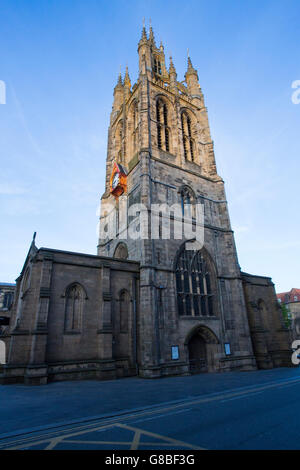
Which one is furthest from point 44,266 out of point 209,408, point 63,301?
point 209,408

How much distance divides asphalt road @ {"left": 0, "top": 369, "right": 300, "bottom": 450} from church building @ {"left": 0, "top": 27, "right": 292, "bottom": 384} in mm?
5727

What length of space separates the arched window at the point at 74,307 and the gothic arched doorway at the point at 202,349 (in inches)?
343

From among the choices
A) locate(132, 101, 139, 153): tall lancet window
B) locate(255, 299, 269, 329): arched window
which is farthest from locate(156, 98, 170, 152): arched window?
locate(255, 299, 269, 329): arched window

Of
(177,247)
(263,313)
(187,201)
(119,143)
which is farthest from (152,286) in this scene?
(119,143)

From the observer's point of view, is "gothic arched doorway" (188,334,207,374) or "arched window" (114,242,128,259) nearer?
"gothic arched doorway" (188,334,207,374)

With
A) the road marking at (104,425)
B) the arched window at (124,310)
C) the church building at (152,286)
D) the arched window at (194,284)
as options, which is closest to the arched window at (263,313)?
the church building at (152,286)

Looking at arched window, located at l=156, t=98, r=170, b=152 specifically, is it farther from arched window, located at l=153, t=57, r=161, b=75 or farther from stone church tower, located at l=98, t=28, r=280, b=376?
arched window, located at l=153, t=57, r=161, b=75

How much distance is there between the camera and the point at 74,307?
1711 cm

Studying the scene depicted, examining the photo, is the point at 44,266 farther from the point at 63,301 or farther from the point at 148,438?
the point at 148,438

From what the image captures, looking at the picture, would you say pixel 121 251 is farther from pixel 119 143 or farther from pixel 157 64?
pixel 157 64

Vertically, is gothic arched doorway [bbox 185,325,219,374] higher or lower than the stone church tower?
lower

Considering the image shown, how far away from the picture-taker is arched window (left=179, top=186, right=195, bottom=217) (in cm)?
2419

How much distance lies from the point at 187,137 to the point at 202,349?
23.2 m
